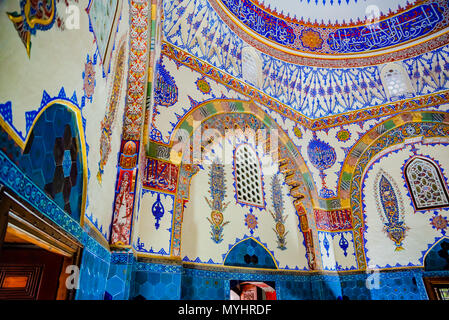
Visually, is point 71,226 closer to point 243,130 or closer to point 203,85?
point 203,85

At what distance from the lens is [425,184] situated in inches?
285

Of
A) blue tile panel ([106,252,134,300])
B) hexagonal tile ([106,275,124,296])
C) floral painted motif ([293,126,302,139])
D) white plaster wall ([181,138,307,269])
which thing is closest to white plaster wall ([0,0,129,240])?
blue tile panel ([106,252,134,300])

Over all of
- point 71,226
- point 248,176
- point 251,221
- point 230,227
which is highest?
point 248,176

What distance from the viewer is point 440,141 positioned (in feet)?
24.2

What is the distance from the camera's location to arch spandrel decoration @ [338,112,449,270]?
290 inches

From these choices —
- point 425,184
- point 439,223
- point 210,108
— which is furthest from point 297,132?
point 439,223

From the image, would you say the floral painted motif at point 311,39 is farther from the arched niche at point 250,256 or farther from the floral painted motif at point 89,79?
the floral painted motif at point 89,79

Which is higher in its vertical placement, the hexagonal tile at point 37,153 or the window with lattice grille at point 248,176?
the window with lattice grille at point 248,176

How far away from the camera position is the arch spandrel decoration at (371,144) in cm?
736

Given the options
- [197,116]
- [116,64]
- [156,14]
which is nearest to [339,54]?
[197,116]

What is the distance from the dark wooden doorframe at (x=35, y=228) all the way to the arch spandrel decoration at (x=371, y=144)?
22.1ft

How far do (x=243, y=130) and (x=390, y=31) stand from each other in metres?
5.18

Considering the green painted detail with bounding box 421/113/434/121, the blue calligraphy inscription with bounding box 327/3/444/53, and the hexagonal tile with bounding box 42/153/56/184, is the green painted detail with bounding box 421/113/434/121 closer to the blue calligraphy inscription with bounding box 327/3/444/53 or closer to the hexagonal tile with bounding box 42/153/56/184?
the blue calligraphy inscription with bounding box 327/3/444/53

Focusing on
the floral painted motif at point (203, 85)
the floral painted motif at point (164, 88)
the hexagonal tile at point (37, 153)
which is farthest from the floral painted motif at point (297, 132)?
the hexagonal tile at point (37, 153)
